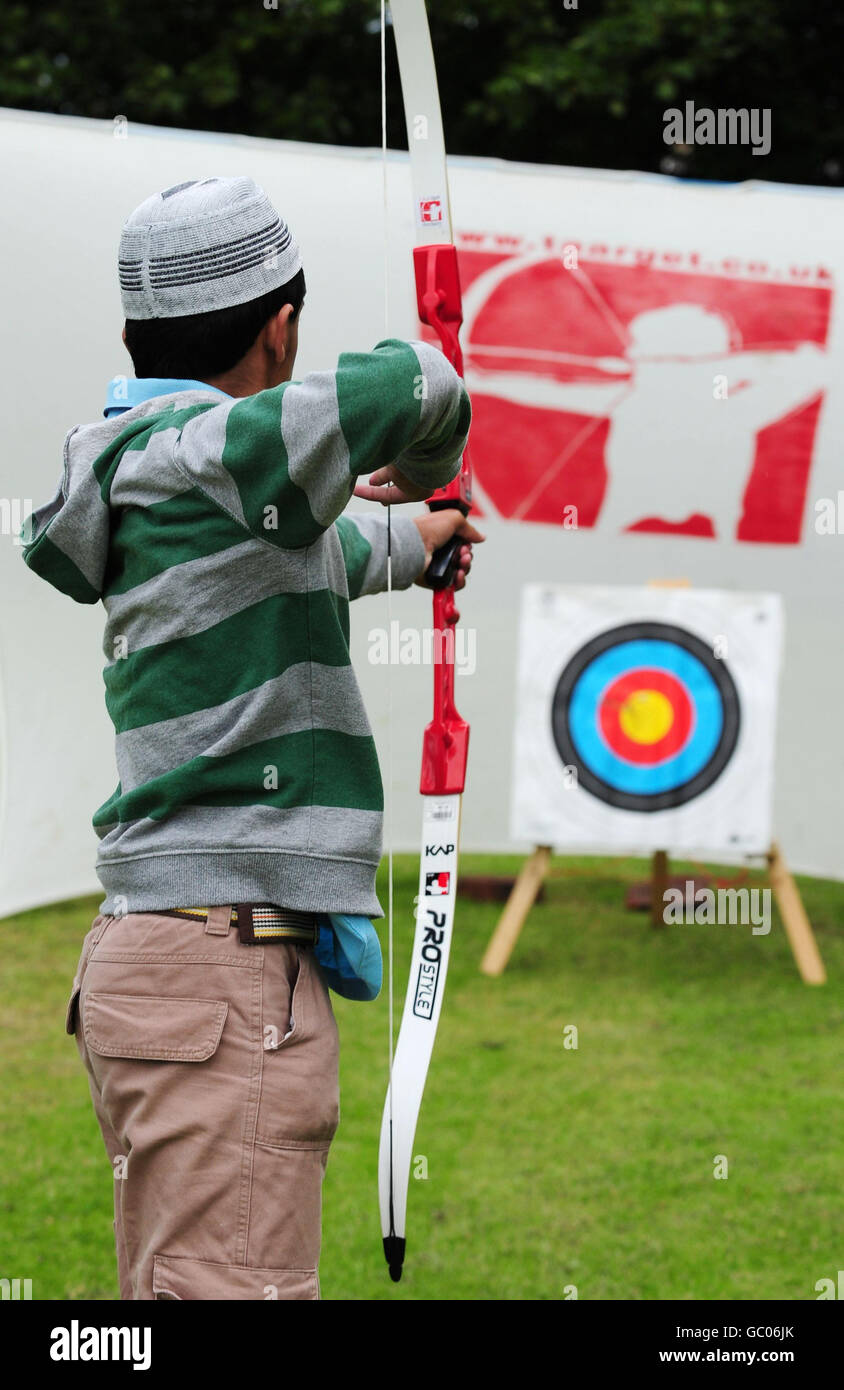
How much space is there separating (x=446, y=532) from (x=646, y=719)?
7.91 ft

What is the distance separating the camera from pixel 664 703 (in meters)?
3.91

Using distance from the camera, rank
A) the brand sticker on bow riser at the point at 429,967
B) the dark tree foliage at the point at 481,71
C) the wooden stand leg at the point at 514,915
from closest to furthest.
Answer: the brand sticker on bow riser at the point at 429,967
the wooden stand leg at the point at 514,915
the dark tree foliage at the point at 481,71

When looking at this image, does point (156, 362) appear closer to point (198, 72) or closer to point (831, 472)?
point (831, 472)

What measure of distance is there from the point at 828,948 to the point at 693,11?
553 centimetres

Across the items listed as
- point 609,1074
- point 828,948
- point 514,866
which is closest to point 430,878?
point 609,1074

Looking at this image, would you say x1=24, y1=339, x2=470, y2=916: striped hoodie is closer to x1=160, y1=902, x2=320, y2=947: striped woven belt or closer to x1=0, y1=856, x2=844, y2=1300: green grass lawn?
x1=160, y1=902, x2=320, y2=947: striped woven belt

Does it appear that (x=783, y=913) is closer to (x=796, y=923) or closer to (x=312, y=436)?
(x=796, y=923)

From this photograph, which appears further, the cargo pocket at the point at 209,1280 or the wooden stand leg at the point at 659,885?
the wooden stand leg at the point at 659,885

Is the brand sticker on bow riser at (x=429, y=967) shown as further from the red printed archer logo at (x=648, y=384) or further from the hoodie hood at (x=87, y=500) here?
the red printed archer logo at (x=648, y=384)

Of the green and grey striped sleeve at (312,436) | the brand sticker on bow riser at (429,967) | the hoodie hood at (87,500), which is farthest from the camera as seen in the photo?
the brand sticker on bow riser at (429,967)

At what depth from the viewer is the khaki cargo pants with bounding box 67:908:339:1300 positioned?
1.17 m

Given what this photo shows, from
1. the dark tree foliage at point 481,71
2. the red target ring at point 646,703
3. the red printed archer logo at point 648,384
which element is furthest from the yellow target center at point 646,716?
the dark tree foliage at point 481,71

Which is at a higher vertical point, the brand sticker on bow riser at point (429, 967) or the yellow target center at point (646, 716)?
the brand sticker on bow riser at point (429, 967)

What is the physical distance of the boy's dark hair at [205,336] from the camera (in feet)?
4.13
